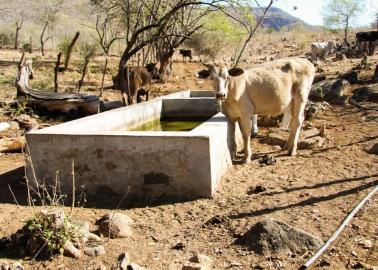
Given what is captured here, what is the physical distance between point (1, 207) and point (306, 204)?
3.98 m

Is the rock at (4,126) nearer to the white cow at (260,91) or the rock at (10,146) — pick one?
the rock at (10,146)

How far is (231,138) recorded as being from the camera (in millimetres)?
7281

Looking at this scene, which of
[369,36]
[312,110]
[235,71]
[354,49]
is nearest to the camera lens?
[235,71]

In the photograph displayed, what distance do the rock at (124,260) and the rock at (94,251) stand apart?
0.93 ft

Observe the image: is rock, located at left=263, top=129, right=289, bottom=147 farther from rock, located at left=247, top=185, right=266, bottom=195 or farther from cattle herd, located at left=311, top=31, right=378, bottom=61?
cattle herd, located at left=311, top=31, right=378, bottom=61

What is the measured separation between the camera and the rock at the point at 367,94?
38.8ft

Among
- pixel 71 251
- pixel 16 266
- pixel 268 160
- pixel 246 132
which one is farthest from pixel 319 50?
pixel 16 266

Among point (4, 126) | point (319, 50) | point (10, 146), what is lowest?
point (10, 146)

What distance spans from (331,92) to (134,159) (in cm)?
853

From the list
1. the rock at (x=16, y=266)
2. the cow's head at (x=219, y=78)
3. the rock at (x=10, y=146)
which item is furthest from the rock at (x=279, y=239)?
the rock at (x=10, y=146)

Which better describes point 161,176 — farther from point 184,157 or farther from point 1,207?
point 1,207

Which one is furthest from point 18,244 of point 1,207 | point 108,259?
point 1,207

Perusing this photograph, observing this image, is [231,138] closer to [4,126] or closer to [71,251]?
[71,251]

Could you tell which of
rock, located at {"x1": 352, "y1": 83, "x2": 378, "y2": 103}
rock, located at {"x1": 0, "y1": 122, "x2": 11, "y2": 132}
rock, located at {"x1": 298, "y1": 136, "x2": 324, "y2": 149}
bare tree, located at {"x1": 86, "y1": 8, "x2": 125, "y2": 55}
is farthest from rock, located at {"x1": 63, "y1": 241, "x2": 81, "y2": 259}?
bare tree, located at {"x1": 86, "y1": 8, "x2": 125, "y2": 55}
